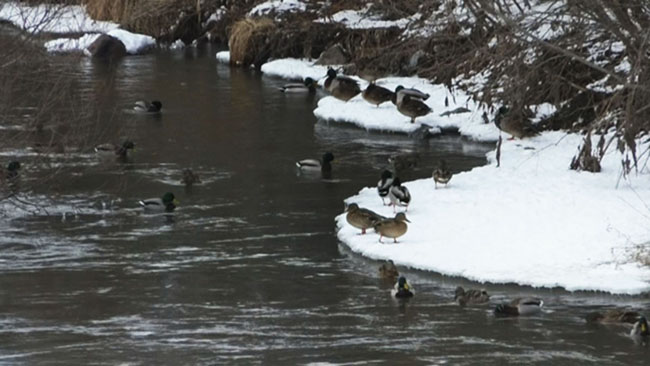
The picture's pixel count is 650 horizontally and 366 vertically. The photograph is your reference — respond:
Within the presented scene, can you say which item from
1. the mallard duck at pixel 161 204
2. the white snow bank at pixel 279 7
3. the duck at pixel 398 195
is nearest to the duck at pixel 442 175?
the duck at pixel 398 195

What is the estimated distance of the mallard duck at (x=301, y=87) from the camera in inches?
1337

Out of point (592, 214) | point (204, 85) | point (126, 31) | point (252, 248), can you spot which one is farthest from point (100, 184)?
point (126, 31)

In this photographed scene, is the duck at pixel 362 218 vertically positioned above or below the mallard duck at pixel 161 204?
above

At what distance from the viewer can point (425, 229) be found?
19.1 meters

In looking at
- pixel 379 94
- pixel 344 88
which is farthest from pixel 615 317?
pixel 344 88

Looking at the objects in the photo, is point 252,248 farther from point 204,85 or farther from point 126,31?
point 126,31

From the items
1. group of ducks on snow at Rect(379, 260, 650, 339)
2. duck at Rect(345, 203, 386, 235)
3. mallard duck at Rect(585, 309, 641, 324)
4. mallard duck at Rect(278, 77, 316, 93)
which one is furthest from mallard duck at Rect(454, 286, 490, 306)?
mallard duck at Rect(278, 77, 316, 93)

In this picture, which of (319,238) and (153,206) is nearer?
(319,238)

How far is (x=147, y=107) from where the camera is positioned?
3055cm

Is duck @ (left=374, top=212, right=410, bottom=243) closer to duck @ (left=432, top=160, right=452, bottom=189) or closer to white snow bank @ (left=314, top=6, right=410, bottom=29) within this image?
duck @ (left=432, top=160, right=452, bottom=189)

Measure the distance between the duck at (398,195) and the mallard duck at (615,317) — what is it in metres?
5.59

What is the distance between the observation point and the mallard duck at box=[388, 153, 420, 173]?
24.0 metres

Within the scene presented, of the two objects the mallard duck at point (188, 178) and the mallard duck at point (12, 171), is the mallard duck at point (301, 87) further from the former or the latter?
the mallard duck at point (12, 171)

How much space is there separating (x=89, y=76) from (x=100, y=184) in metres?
13.0
